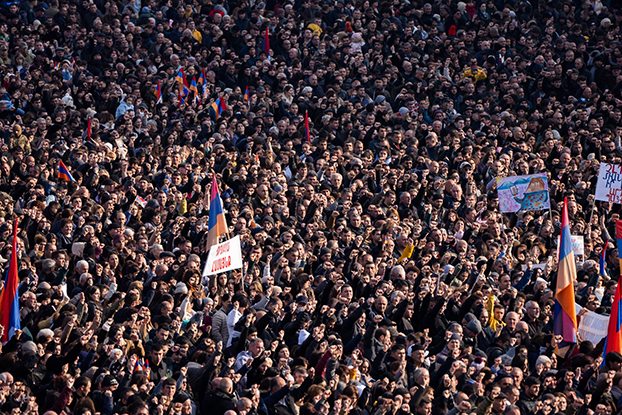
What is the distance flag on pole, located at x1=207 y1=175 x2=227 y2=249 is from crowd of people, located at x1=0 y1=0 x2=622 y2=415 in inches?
13.5

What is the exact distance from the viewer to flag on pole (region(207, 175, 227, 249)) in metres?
13.4

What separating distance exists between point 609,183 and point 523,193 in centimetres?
121

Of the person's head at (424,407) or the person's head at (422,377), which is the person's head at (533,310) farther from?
the person's head at (424,407)

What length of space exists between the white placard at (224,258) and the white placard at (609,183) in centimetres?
600

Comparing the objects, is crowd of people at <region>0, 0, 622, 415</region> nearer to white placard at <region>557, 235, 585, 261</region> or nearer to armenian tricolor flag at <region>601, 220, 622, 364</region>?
white placard at <region>557, 235, 585, 261</region>

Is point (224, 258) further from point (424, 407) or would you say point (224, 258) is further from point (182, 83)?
point (182, 83)

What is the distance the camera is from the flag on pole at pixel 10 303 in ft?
37.4

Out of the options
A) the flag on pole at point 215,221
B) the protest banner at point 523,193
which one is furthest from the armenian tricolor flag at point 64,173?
the protest banner at point 523,193

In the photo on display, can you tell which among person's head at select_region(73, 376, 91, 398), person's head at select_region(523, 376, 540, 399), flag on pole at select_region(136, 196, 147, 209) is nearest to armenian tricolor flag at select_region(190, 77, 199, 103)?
flag on pole at select_region(136, 196, 147, 209)

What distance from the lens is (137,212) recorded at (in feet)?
47.8

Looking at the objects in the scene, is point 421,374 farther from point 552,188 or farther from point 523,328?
point 552,188

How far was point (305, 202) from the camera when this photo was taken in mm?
15609

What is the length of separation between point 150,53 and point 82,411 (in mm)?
11143

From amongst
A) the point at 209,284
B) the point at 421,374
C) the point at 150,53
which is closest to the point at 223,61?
the point at 150,53
